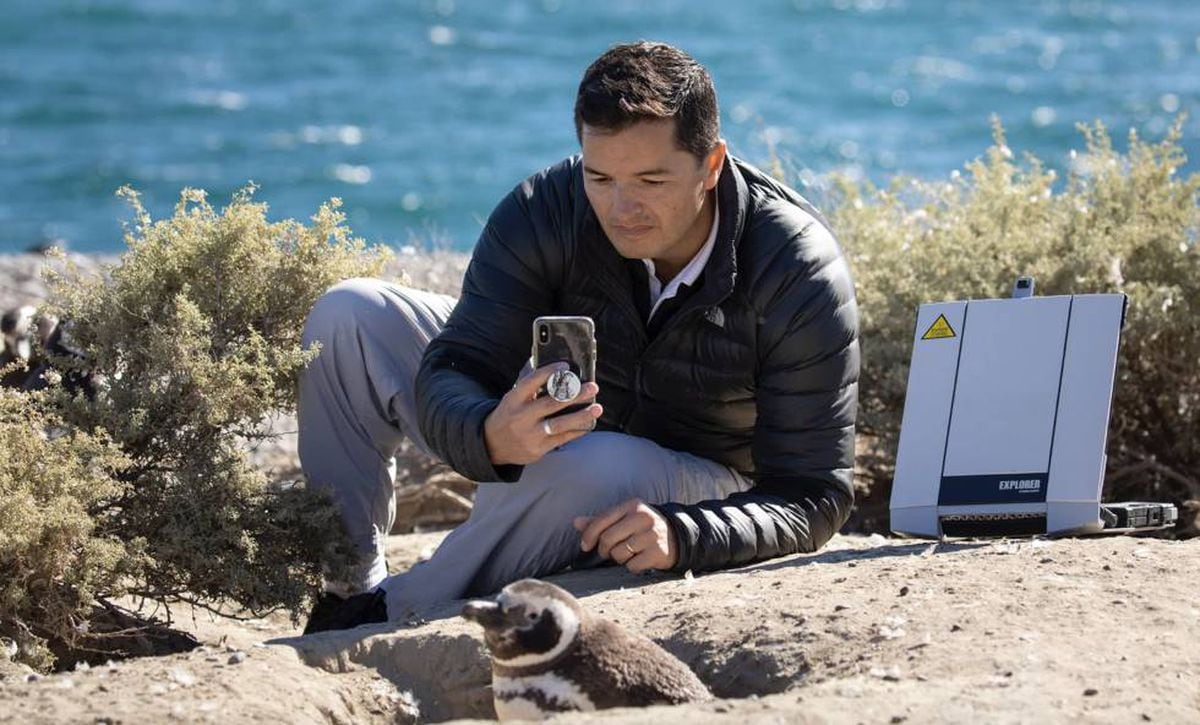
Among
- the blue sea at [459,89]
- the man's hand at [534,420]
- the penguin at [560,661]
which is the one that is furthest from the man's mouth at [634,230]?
the blue sea at [459,89]

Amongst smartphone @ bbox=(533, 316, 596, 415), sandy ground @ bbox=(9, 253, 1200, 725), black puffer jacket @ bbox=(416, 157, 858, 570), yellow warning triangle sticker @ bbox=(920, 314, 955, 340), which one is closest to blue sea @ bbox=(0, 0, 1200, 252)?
yellow warning triangle sticker @ bbox=(920, 314, 955, 340)

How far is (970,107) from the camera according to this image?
26.4 meters

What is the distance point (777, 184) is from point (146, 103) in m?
23.2

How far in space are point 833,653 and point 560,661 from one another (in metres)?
0.74

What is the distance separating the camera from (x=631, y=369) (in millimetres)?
5715

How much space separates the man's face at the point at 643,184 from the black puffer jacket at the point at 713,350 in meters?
0.17

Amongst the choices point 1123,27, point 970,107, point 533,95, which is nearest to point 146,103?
point 533,95

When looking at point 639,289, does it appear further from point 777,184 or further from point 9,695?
point 9,695

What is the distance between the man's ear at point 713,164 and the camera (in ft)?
17.7

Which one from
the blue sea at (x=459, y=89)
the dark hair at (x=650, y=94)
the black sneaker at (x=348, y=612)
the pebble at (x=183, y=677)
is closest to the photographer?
the pebble at (x=183, y=677)

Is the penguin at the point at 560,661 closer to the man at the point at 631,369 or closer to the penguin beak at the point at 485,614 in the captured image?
the penguin beak at the point at 485,614

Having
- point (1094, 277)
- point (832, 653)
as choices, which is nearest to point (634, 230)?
point (832, 653)

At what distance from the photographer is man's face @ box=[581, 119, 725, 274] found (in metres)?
5.23

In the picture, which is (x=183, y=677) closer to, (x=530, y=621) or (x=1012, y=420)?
(x=530, y=621)
